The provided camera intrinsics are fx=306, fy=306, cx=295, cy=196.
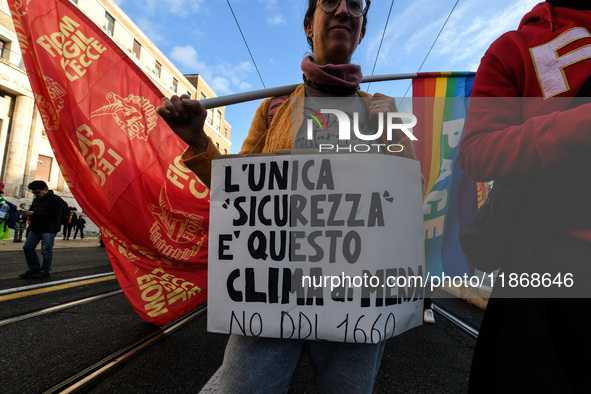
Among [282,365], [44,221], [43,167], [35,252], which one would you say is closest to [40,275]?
[35,252]

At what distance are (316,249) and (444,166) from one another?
2.81m

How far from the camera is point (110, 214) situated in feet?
6.82

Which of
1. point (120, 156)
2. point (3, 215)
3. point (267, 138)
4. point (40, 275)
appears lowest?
point (40, 275)

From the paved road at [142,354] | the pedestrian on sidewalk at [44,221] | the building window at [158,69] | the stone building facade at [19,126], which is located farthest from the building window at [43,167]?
the paved road at [142,354]

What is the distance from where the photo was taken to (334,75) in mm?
1090

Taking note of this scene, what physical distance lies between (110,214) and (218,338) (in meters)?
1.62

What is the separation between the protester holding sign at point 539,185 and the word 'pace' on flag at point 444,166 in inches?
96.4

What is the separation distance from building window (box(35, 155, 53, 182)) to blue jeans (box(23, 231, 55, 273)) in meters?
18.7

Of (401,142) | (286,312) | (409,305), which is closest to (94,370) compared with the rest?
(286,312)

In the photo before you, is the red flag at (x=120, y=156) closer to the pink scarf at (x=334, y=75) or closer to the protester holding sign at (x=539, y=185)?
the pink scarf at (x=334, y=75)

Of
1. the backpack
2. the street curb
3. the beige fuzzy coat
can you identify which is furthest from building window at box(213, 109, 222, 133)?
the beige fuzzy coat

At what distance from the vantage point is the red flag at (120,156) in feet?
6.68

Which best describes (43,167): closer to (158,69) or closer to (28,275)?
(158,69)

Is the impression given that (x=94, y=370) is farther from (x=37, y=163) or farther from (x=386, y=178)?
(x=37, y=163)
